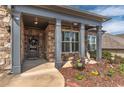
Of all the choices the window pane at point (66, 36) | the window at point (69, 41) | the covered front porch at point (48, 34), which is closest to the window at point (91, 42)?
the covered front porch at point (48, 34)

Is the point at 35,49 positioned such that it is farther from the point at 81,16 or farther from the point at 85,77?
the point at 85,77

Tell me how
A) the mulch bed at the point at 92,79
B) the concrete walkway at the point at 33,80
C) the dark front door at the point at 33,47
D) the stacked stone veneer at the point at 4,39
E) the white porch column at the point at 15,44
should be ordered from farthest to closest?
the dark front door at the point at 33,47 → the stacked stone veneer at the point at 4,39 → the white porch column at the point at 15,44 → the mulch bed at the point at 92,79 → the concrete walkway at the point at 33,80

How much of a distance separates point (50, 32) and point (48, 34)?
190mm

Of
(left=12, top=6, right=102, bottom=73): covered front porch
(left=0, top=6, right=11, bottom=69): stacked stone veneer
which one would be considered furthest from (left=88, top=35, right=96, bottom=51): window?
(left=0, top=6, right=11, bottom=69): stacked stone veneer

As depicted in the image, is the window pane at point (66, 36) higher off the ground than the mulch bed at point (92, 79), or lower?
higher

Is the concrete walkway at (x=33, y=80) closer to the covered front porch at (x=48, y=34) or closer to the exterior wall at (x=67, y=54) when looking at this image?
the covered front porch at (x=48, y=34)

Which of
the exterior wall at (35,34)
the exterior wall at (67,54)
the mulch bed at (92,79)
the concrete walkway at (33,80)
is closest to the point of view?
the concrete walkway at (33,80)

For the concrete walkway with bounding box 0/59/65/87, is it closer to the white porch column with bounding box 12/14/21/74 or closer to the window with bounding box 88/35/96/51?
the white porch column with bounding box 12/14/21/74

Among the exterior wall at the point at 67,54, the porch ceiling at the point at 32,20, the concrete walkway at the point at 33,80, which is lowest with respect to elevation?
the concrete walkway at the point at 33,80

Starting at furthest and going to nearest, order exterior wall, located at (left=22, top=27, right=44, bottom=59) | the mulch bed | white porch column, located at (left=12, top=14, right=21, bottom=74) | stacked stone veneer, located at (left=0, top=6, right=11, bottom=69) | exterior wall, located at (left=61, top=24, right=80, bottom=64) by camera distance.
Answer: exterior wall, located at (left=22, top=27, right=44, bottom=59)
exterior wall, located at (left=61, top=24, right=80, bottom=64)
stacked stone veneer, located at (left=0, top=6, right=11, bottom=69)
white porch column, located at (left=12, top=14, right=21, bottom=74)
the mulch bed

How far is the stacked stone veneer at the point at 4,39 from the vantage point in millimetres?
8070

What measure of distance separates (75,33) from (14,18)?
5.65 metres

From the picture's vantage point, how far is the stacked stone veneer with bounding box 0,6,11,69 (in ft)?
26.5
